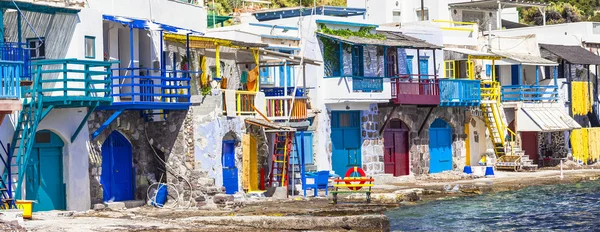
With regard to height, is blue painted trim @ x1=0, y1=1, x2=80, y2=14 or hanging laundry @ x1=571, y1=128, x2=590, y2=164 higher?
blue painted trim @ x1=0, y1=1, x2=80, y2=14

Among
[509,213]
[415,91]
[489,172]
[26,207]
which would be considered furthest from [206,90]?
[489,172]

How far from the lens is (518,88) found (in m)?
53.0

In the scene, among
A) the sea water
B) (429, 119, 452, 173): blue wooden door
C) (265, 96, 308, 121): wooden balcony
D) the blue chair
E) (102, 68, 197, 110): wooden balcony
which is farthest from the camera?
(429, 119, 452, 173): blue wooden door

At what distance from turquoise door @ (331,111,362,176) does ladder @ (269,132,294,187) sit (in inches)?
279

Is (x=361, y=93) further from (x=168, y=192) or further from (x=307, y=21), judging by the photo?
(x=168, y=192)

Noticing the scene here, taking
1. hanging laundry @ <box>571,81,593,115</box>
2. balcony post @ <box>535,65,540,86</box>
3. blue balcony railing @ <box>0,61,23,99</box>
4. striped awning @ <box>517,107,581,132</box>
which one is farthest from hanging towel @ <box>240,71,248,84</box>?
hanging laundry @ <box>571,81,593,115</box>

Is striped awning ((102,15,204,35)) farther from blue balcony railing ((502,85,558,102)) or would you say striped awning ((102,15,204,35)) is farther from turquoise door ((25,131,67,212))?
blue balcony railing ((502,85,558,102))

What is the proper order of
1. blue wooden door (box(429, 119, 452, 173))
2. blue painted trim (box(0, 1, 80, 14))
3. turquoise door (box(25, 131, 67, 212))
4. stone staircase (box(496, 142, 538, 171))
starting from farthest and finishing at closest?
1. stone staircase (box(496, 142, 538, 171))
2. blue wooden door (box(429, 119, 452, 173))
3. turquoise door (box(25, 131, 67, 212))
4. blue painted trim (box(0, 1, 80, 14))

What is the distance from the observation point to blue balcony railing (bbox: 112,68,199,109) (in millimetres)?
31609

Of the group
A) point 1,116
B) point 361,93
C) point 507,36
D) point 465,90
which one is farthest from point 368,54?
point 1,116

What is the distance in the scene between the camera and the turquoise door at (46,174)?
99.6 feet

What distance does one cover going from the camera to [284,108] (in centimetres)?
3816

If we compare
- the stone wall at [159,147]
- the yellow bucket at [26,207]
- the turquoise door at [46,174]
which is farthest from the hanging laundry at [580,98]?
the yellow bucket at [26,207]

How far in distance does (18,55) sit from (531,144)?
3164 centimetres
